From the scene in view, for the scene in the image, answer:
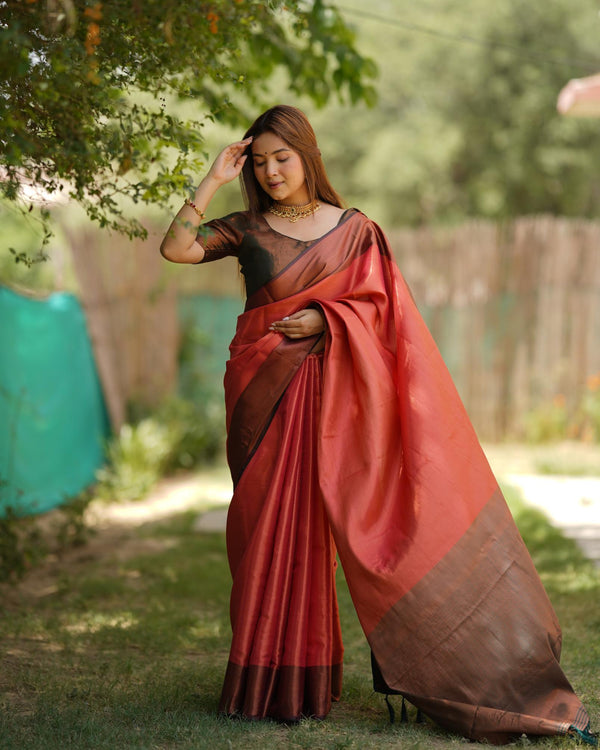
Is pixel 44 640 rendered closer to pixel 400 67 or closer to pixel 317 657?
pixel 317 657

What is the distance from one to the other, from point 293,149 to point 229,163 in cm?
24

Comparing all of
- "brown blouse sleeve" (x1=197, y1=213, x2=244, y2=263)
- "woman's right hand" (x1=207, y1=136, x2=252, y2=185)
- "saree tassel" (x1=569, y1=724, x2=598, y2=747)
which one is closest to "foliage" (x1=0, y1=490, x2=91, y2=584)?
"brown blouse sleeve" (x1=197, y1=213, x2=244, y2=263)

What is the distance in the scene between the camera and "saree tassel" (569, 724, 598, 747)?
2746 millimetres

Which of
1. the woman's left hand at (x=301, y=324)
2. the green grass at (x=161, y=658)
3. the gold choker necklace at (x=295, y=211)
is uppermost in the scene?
the gold choker necklace at (x=295, y=211)

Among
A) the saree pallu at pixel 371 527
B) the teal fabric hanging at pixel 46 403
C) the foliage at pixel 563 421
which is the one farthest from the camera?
the foliage at pixel 563 421

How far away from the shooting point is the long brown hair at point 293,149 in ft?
10.6

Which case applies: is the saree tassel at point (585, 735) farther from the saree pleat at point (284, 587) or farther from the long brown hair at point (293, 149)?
the long brown hair at point (293, 149)

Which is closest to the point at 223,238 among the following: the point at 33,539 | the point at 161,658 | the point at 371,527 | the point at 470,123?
the point at 371,527

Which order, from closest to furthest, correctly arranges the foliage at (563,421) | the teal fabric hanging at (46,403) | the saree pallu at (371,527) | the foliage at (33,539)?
the saree pallu at (371,527) < the foliage at (33,539) < the teal fabric hanging at (46,403) < the foliage at (563,421)

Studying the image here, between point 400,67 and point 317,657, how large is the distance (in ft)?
51.1

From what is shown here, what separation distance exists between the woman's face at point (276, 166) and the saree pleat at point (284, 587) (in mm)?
765

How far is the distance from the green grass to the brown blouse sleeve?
1.60 meters

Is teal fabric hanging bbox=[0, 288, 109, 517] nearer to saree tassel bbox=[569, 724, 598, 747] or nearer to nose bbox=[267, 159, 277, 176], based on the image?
nose bbox=[267, 159, 277, 176]

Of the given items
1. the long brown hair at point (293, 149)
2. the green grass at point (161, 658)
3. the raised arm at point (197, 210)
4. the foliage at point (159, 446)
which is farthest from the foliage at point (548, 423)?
the raised arm at point (197, 210)
